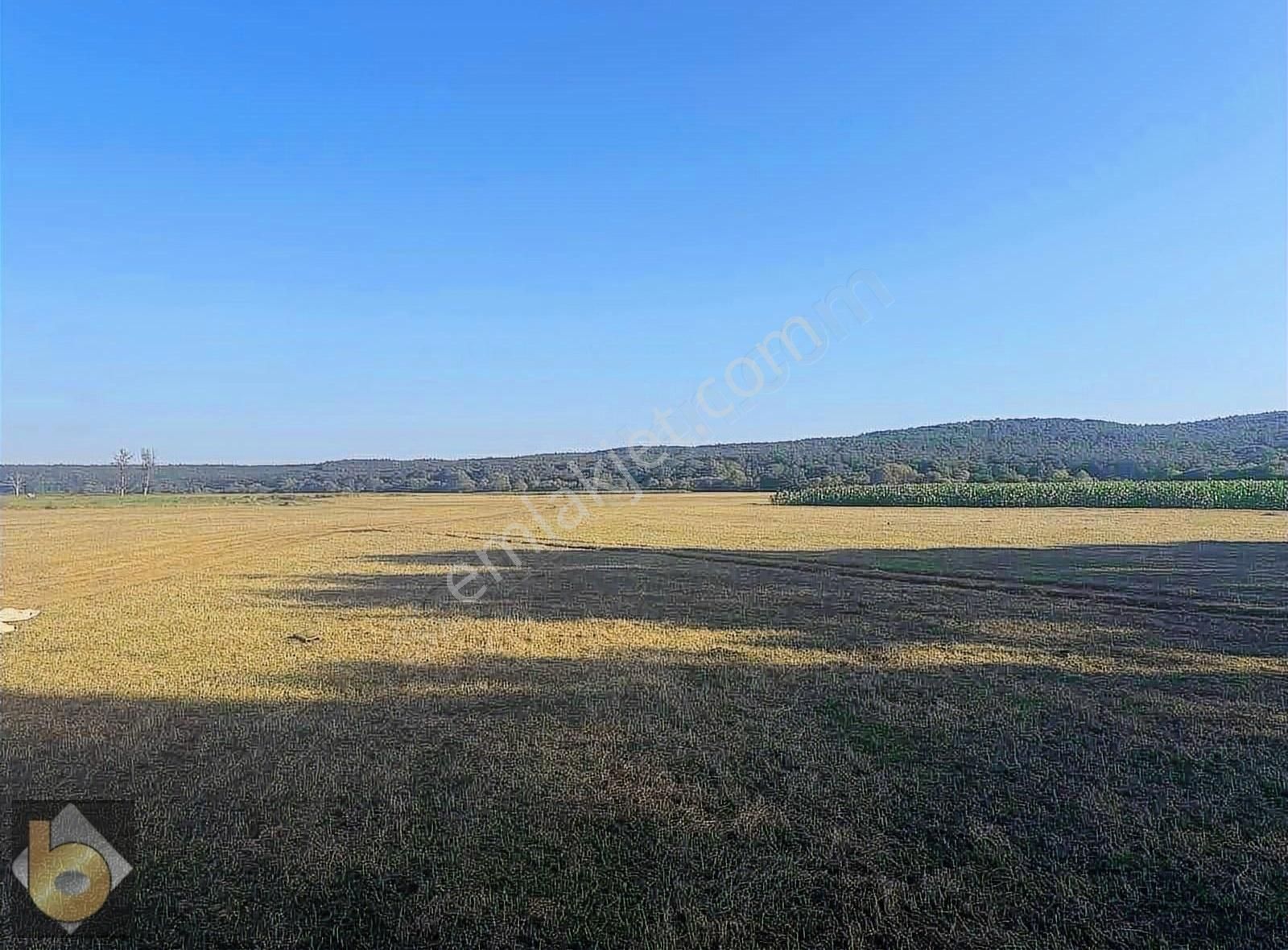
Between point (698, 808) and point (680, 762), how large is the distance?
1.07 meters

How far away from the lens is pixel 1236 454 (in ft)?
343

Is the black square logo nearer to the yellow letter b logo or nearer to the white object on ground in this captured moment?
the yellow letter b logo

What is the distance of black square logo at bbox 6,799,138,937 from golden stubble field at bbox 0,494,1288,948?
20 centimetres

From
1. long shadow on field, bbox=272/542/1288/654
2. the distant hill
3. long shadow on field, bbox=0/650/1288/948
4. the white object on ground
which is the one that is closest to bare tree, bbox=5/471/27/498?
the distant hill

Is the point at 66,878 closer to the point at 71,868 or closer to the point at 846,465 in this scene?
the point at 71,868

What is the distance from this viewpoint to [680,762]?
7504mm

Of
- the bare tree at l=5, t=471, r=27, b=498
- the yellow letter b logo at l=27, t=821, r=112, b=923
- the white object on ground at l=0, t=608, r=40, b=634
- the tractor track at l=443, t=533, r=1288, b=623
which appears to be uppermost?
the bare tree at l=5, t=471, r=27, b=498

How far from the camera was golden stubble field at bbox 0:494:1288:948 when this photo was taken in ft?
16.4

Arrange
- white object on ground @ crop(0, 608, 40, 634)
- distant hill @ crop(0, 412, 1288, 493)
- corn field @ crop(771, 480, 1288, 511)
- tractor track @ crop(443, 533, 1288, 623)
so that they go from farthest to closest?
distant hill @ crop(0, 412, 1288, 493), corn field @ crop(771, 480, 1288, 511), tractor track @ crop(443, 533, 1288, 623), white object on ground @ crop(0, 608, 40, 634)

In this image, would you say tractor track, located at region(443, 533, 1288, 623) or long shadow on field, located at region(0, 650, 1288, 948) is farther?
tractor track, located at region(443, 533, 1288, 623)

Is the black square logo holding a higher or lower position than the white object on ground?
lower

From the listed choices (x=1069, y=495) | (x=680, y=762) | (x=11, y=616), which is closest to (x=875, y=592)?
(x=680, y=762)

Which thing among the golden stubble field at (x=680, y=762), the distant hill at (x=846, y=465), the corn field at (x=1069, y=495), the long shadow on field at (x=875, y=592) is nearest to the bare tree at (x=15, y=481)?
the distant hill at (x=846, y=465)

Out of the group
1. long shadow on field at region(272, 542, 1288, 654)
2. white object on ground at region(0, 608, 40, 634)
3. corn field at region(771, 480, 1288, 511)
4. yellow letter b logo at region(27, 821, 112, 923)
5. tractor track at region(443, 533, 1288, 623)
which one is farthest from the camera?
corn field at region(771, 480, 1288, 511)
